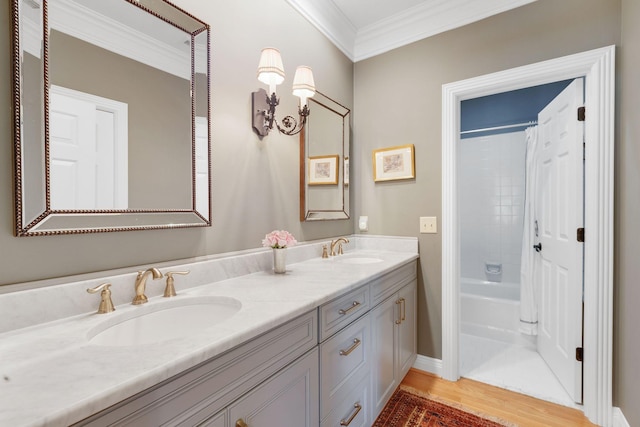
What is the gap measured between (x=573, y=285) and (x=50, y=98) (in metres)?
2.67

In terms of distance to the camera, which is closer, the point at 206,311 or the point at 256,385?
the point at 256,385

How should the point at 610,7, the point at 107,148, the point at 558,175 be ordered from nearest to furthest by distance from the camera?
the point at 107,148, the point at 610,7, the point at 558,175

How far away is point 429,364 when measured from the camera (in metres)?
2.20

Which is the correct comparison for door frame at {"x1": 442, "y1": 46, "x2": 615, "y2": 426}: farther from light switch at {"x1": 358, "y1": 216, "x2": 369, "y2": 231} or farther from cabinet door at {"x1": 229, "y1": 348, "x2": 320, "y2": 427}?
cabinet door at {"x1": 229, "y1": 348, "x2": 320, "y2": 427}

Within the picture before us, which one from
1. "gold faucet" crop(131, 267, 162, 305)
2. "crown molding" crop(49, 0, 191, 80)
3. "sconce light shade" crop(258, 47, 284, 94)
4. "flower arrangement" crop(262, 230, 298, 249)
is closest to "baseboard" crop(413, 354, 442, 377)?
"flower arrangement" crop(262, 230, 298, 249)

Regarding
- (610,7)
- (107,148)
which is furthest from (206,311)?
(610,7)

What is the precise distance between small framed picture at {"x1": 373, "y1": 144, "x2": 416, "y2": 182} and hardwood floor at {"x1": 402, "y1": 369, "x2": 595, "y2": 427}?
1478 millimetres

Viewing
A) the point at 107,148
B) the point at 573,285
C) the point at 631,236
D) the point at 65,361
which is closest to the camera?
the point at 65,361

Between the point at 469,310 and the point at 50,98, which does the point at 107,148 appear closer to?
the point at 50,98

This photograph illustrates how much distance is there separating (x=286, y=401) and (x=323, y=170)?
1509mm

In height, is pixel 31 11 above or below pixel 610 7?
below

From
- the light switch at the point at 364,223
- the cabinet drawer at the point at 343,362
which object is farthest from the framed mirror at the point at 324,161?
the cabinet drawer at the point at 343,362

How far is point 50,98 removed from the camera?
0.91m

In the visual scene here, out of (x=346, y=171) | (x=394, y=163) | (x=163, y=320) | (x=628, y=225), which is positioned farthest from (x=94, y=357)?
(x=628, y=225)
